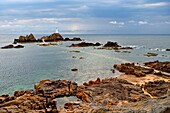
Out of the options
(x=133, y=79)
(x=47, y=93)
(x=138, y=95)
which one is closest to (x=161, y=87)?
(x=138, y=95)

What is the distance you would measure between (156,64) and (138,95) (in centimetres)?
3647

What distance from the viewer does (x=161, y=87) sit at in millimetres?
43688

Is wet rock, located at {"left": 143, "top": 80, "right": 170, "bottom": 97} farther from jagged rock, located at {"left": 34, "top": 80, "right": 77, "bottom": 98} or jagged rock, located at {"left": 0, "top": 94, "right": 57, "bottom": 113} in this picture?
jagged rock, located at {"left": 0, "top": 94, "right": 57, "bottom": 113}

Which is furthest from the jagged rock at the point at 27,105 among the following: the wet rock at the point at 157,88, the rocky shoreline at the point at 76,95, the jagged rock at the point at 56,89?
the wet rock at the point at 157,88

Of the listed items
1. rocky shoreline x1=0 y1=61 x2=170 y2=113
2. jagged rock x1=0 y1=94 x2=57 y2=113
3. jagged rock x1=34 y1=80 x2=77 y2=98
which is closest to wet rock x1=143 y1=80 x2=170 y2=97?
rocky shoreline x1=0 y1=61 x2=170 y2=113

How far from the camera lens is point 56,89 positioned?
43188 millimetres

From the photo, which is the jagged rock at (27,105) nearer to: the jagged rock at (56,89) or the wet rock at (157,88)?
the jagged rock at (56,89)

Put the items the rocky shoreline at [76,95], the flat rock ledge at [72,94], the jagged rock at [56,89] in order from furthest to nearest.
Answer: the jagged rock at [56,89] < the rocky shoreline at [76,95] < the flat rock ledge at [72,94]

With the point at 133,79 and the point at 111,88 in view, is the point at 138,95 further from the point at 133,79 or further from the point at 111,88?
the point at 133,79

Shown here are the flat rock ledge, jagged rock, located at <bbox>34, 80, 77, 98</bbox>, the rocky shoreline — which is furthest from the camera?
jagged rock, located at <bbox>34, 80, 77, 98</bbox>

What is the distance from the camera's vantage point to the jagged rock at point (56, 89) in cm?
4078

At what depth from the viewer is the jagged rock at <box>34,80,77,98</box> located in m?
40.8

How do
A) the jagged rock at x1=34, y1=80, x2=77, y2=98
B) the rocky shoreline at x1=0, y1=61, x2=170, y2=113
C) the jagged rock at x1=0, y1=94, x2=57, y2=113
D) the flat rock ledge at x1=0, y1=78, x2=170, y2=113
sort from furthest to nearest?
the jagged rock at x1=34, y1=80, x2=77, y2=98
the rocky shoreline at x1=0, y1=61, x2=170, y2=113
the flat rock ledge at x1=0, y1=78, x2=170, y2=113
the jagged rock at x1=0, y1=94, x2=57, y2=113

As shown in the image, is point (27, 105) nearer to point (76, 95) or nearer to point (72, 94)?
point (76, 95)
